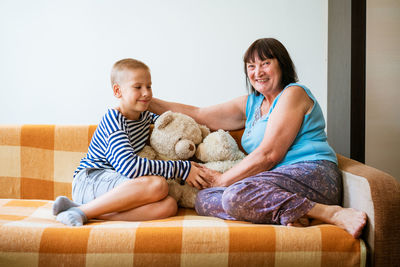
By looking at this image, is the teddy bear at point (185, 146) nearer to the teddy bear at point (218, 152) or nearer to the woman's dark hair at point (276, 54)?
the teddy bear at point (218, 152)

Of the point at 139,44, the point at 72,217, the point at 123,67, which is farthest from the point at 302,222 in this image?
the point at 139,44

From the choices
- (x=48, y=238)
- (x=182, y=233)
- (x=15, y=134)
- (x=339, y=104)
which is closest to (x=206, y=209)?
(x=182, y=233)

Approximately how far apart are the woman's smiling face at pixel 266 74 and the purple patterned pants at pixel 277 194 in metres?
0.40

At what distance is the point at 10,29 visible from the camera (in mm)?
2252

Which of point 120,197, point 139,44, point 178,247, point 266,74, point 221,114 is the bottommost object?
point 178,247

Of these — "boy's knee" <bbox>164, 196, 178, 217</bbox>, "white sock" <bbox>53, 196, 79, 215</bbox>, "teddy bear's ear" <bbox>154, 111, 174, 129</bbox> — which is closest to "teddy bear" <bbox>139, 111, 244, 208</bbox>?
"teddy bear's ear" <bbox>154, 111, 174, 129</bbox>

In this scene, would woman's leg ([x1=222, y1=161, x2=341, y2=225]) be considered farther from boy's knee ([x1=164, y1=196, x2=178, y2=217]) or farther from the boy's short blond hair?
the boy's short blond hair

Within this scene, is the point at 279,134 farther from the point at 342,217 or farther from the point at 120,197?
the point at 120,197

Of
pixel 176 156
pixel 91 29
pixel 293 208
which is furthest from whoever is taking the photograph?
pixel 91 29

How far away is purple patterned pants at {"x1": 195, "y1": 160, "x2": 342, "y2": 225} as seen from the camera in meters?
1.24

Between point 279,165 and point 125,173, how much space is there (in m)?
0.67

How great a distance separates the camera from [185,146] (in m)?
1.56

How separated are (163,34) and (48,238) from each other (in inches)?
61.0

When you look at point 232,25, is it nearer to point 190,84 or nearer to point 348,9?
point 190,84
